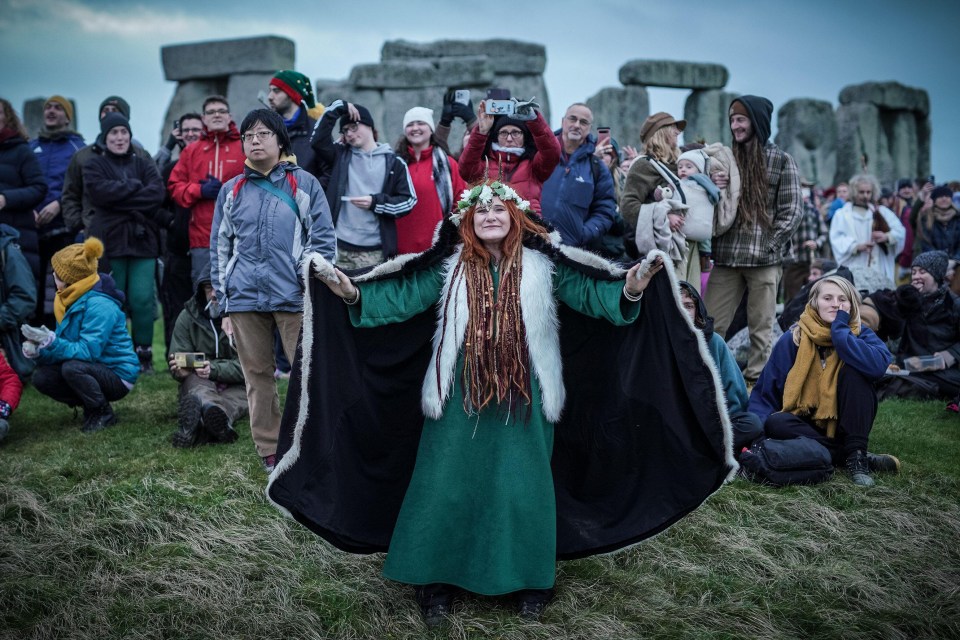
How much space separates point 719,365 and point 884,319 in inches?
124

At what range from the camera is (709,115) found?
17812 millimetres

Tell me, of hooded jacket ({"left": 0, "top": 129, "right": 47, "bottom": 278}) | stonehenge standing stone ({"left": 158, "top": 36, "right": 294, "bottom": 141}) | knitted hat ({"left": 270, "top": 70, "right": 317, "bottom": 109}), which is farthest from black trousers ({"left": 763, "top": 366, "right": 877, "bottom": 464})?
stonehenge standing stone ({"left": 158, "top": 36, "right": 294, "bottom": 141})

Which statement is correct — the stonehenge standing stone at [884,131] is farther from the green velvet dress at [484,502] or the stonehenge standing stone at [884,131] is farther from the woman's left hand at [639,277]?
the green velvet dress at [484,502]

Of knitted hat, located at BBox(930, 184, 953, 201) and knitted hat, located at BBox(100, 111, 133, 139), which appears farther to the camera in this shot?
knitted hat, located at BBox(930, 184, 953, 201)

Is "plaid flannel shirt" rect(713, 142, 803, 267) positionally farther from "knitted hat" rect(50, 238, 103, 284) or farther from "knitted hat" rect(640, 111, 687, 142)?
"knitted hat" rect(50, 238, 103, 284)

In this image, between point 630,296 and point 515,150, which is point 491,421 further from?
point 515,150

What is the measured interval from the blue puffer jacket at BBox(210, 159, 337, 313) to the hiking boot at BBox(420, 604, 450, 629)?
220 centimetres

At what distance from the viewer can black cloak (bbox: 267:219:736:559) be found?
3.87m

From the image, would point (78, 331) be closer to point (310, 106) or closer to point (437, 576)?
point (310, 106)

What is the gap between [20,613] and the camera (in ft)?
12.5

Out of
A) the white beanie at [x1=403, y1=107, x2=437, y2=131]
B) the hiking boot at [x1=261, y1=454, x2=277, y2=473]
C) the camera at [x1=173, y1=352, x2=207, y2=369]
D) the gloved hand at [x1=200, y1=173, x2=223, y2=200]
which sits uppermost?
the white beanie at [x1=403, y1=107, x2=437, y2=131]

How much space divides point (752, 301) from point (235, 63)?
10938 mm

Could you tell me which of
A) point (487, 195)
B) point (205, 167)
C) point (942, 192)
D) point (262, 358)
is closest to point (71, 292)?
point (205, 167)

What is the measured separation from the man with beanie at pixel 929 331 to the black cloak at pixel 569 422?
174 inches
